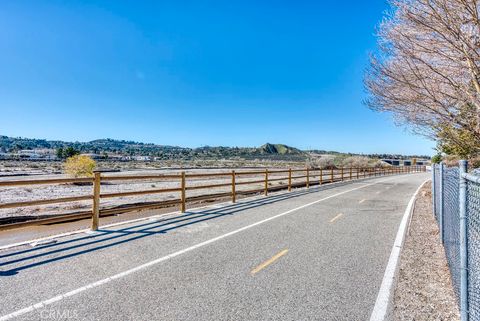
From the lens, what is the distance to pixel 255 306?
3896 millimetres

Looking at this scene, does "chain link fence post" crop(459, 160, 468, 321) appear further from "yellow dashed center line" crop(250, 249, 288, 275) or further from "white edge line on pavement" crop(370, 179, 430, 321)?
"yellow dashed center line" crop(250, 249, 288, 275)

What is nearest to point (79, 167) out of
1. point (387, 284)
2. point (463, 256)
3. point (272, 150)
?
point (387, 284)

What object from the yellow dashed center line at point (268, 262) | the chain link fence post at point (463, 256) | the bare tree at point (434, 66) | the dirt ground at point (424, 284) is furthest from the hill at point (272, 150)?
the chain link fence post at point (463, 256)

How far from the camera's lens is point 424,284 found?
4.72 metres

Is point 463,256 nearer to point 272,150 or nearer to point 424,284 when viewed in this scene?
point 424,284

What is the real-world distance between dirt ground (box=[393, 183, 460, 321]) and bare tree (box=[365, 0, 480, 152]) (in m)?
3.61

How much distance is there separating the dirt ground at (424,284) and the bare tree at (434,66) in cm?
361

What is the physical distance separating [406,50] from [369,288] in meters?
5.99

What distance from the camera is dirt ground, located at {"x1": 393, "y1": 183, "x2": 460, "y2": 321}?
384 cm

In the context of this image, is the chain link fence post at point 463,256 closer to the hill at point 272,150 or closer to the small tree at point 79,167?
the small tree at point 79,167

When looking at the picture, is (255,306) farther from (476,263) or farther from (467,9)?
(467,9)

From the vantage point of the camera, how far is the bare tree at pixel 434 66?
677 cm

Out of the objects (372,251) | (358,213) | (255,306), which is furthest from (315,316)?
(358,213)
